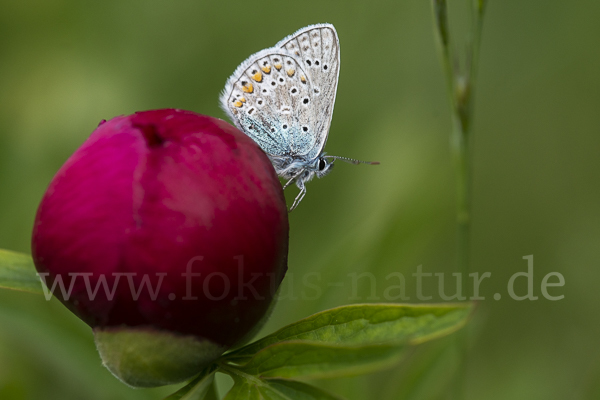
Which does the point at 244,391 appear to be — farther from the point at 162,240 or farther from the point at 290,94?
the point at 290,94

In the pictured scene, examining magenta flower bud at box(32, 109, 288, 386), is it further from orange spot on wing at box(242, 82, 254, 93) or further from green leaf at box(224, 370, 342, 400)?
orange spot on wing at box(242, 82, 254, 93)

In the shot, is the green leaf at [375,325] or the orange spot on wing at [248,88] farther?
the orange spot on wing at [248,88]

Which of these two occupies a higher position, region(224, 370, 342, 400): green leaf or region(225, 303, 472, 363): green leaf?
region(225, 303, 472, 363): green leaf

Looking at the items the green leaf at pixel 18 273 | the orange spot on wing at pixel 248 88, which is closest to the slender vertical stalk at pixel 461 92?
the orange spot on wing at pixel 248 88

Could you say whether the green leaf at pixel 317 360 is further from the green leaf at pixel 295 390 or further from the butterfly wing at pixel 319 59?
the butterfly wing at pixel 319 59

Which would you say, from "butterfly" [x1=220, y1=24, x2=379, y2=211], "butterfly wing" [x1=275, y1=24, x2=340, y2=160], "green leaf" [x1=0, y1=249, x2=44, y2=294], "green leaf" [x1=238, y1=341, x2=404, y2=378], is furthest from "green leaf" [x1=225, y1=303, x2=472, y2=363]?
"butterfly wing" [x1=275, y1=24, x2=340, y2=160]

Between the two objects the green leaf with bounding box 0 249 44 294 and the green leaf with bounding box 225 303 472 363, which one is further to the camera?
the green leaf with bounding box 0 249 44 294
